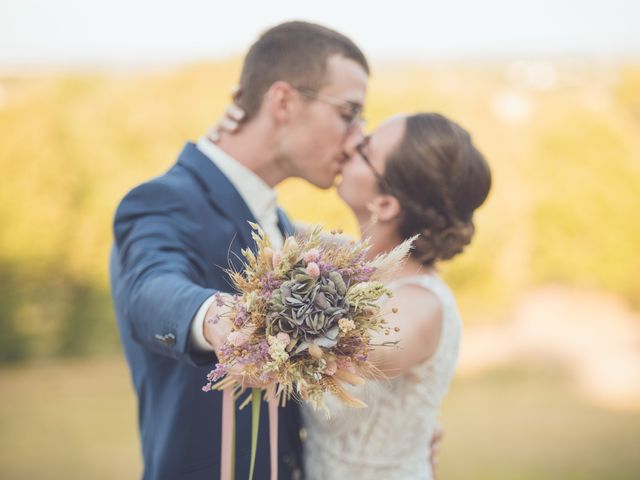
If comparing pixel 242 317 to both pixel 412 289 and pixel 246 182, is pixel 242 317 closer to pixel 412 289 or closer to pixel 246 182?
pixel 412 289

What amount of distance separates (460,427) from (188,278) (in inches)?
215

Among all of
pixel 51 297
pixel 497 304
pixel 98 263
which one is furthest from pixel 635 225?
pixel 51 297

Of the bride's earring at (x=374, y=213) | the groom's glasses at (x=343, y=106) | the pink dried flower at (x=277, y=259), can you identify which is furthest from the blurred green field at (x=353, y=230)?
the pink dried flower at (x=277, y=259)

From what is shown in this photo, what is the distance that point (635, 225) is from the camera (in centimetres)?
685

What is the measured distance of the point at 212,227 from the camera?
2227mm

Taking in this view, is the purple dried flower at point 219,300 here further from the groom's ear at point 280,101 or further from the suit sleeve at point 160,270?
the groom's ear at point 280,101

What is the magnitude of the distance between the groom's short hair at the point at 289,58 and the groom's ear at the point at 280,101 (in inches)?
1.3

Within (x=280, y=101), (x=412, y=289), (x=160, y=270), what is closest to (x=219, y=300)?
(x=160, y=270)

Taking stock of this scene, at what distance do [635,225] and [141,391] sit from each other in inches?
229

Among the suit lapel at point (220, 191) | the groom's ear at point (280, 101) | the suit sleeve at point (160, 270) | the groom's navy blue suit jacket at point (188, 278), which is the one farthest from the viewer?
the groom's ear at point (280, 101)

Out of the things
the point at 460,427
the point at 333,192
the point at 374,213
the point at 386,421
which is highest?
the point at 374,213

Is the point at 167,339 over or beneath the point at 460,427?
over

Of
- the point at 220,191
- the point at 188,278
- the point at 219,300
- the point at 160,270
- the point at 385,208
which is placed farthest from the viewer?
the point at 385,208

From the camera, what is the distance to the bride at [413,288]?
7.88 feet
